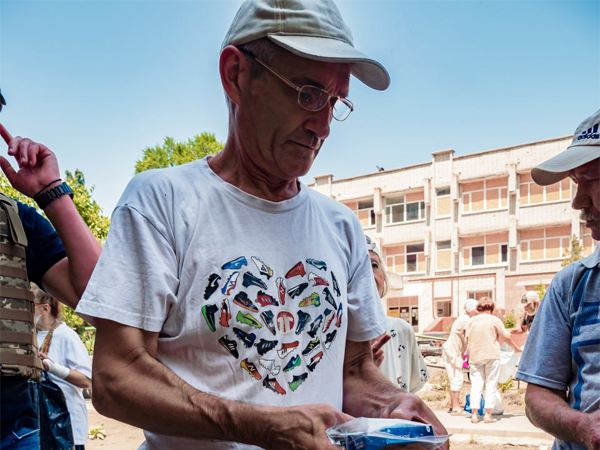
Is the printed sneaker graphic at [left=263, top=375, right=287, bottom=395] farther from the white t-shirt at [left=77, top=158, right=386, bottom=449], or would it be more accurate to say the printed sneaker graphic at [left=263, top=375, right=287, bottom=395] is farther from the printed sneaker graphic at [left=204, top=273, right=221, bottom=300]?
the printed sneaker graphic at [left=204, top=273, right=221, bottom=300]

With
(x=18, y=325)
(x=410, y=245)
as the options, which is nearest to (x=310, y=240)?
(x=18, y=325)

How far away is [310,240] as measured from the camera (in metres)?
2.06

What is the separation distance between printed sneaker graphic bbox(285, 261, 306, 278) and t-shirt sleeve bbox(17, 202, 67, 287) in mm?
1242

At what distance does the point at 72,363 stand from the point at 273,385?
450cm

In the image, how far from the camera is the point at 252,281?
1854 mm

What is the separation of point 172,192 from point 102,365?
525 mm

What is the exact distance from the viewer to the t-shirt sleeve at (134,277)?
1.69m

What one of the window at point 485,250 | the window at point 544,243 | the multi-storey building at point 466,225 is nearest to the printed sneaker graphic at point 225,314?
the multi-storey building at point 466,225

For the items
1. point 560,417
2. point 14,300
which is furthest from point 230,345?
point 560,417

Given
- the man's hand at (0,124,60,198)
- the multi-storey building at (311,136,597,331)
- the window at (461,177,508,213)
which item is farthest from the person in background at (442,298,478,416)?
the window at (461,177,508,213)

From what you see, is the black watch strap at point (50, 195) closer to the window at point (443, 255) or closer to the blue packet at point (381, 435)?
the blue packet at point (381, 435)

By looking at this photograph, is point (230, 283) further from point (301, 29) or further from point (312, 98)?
point (301, 29)

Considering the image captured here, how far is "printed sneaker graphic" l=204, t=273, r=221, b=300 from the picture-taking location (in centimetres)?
179

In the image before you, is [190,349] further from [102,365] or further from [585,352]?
[585,352]
